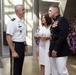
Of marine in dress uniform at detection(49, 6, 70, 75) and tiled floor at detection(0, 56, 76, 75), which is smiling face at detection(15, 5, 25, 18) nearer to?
marine in dress uniform at detection(49, 6, 70, 75)

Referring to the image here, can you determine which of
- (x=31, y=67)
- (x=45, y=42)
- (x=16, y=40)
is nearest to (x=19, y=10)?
(x=16, y=40)

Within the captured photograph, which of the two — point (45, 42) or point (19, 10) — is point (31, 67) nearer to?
point (45, 42)

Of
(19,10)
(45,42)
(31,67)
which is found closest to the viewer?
(19,10)

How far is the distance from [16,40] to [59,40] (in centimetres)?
70

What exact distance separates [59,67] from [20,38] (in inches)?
32.0

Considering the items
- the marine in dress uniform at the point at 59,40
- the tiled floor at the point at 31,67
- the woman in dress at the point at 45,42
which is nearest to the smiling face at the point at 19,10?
the marine in dress uniform at the point at 59,40

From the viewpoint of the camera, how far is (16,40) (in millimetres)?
3922

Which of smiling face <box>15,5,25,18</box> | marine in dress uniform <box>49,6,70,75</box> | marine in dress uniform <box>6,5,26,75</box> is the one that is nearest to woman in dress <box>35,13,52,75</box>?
marine in dress uniform <box>49,6,70,75</box>

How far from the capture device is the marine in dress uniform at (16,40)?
3820 millimetres

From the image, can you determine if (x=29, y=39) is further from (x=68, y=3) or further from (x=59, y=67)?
(x=59, y=67)

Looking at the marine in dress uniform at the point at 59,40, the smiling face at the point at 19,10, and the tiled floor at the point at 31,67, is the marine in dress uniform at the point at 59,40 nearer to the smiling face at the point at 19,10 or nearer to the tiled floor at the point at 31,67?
the smiling face at the point at 19,10

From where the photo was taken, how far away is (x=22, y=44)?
157 inches

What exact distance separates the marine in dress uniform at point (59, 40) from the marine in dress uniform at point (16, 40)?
516 millimetres

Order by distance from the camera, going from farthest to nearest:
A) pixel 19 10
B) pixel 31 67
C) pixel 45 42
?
pixel 31 67
pixel 45 42
pixel 19 10
